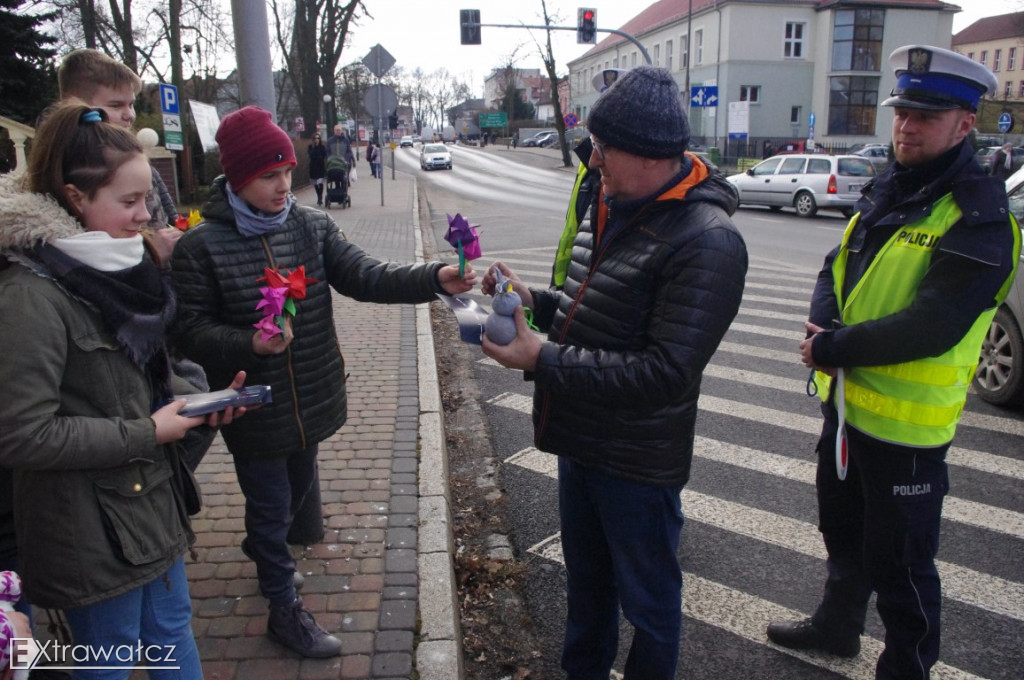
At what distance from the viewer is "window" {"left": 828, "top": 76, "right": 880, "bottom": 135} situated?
47656 mm

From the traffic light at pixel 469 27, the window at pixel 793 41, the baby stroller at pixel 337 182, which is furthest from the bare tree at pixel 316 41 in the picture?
the window at pixel 793 41

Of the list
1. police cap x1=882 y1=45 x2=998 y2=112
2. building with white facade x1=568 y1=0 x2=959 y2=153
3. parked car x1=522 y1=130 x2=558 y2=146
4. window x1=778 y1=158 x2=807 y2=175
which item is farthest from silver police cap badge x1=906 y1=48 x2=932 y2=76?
parked car x1=522 y1=130 x2=558 y2=146

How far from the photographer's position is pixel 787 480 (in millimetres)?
4594

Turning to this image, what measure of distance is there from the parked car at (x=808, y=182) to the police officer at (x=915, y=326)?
1725 cm

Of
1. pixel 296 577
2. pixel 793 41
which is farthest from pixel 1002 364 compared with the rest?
pixel 793 41

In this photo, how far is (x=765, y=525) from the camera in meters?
4.05

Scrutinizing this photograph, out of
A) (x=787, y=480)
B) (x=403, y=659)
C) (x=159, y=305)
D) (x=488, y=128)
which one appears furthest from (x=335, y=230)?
(x=488, y=128)

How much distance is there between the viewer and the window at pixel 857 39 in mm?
47062

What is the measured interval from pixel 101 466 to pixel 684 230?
1584 millimetres

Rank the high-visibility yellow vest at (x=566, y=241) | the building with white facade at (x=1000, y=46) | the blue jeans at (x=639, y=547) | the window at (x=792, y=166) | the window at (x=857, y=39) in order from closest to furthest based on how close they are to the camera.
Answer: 1. the blue jeans at (x=639, y=547)
2. the high-visibility yellow vest at (x=566, y=241)
3. the window at (x=792, y=166)
4. the window at (x=857, y=39)
5. the building with white facade at (x=1000, y=46)

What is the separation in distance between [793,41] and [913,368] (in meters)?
52.0

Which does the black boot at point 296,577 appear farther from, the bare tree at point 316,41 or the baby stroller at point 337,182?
the bare tree at point 316,41

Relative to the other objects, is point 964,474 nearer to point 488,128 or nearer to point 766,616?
point 766,616

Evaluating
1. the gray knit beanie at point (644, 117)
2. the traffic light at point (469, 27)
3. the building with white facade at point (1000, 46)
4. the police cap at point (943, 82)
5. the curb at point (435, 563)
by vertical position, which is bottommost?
the curb at point (435, 563)
